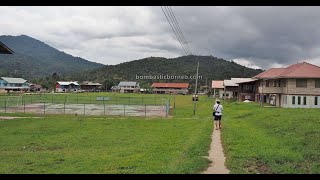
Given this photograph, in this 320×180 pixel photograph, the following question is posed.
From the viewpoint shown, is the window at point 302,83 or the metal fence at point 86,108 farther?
the window at point 302,83

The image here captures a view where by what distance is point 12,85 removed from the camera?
440 ft

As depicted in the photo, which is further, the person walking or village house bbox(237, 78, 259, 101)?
village house bbox(237, 78, 259, 101)

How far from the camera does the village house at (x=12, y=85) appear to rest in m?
128

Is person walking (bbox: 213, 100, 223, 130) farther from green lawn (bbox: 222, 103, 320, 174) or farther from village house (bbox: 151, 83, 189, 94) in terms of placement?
village house (bbox: 151, 83, 189, 94)

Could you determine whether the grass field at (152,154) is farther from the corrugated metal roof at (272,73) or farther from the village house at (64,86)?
the village house at (64,86)

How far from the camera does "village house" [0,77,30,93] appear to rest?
421 feet

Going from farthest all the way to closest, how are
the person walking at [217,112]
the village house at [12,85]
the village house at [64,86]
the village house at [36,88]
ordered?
the village house at [64,86] < the village house at [36,88] < the village house at [12,85] < the person walking at [217,112]

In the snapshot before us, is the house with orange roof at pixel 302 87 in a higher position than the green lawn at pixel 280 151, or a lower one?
higher

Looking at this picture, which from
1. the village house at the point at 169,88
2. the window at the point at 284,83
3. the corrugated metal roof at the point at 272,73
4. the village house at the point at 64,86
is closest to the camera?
the window at the point at 284,83

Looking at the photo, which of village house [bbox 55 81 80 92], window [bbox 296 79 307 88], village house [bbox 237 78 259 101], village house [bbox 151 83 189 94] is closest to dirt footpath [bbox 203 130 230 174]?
window [bbox 296 79 307 88]

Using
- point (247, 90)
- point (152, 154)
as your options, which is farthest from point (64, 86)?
point (152, 154)

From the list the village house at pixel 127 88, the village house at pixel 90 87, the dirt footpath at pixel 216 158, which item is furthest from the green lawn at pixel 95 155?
the village house at pixel 90 87
